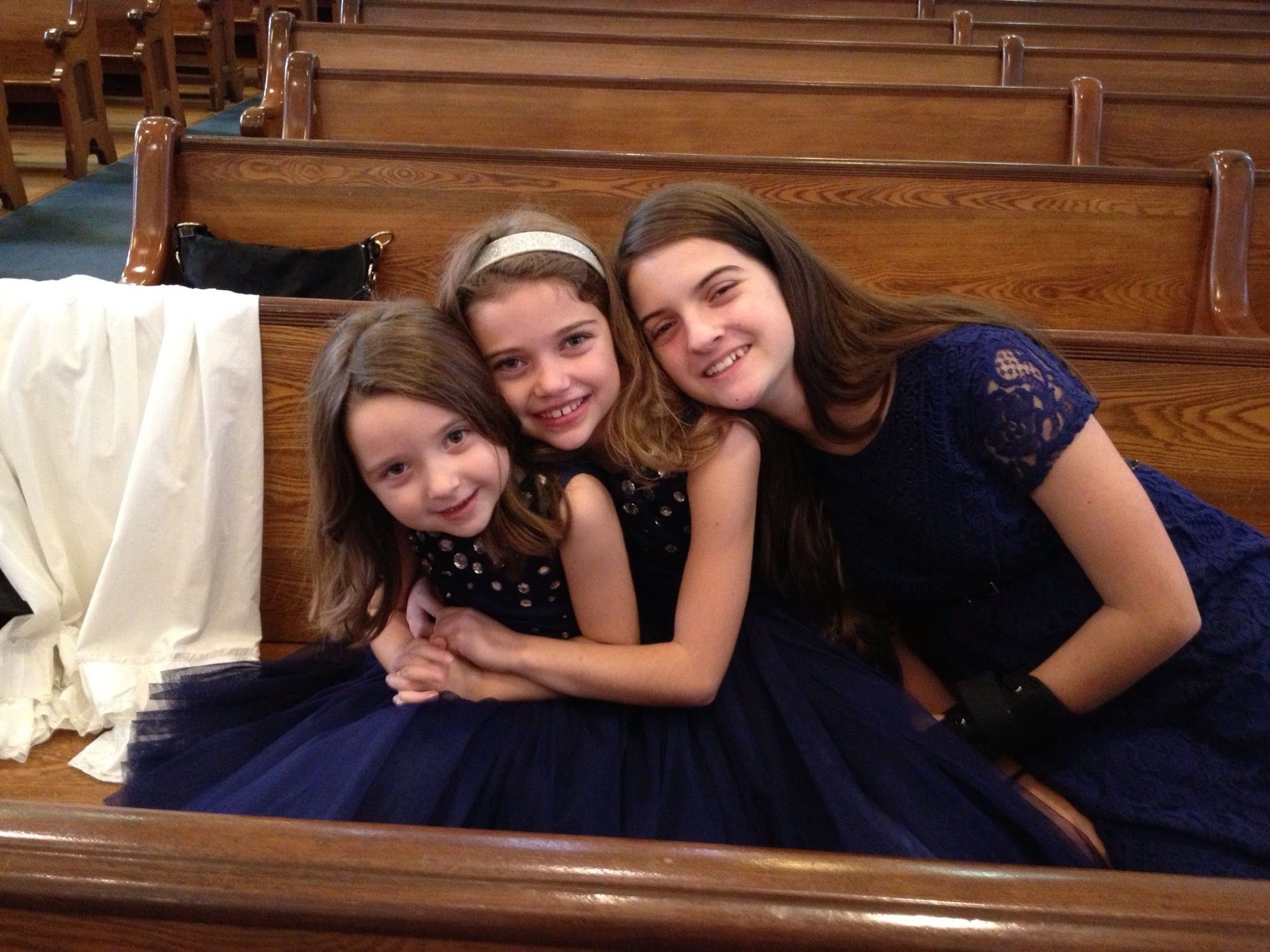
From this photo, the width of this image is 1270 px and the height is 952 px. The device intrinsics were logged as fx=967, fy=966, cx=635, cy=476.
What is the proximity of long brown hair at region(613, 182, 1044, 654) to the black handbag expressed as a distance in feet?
3.29

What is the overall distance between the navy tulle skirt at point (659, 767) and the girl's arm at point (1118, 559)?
0.20 metres

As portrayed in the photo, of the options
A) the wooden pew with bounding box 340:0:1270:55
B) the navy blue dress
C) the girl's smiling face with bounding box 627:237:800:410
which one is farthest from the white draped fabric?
the wooden pew with bounding box 340:0:1270:55

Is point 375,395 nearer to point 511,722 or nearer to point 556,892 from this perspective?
point 511,722

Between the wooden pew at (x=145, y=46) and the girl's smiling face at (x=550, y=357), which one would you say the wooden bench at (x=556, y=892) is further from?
the wooden pew at (x=145, y=46)

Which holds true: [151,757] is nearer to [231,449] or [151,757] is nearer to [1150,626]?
[231,449]

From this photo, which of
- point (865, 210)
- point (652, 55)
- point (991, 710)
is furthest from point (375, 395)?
point (652, 55)

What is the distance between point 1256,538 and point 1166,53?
9.08 ft

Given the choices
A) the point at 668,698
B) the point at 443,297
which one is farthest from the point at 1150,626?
the point at 443,297

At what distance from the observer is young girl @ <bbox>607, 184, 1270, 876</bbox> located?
3.49 ft

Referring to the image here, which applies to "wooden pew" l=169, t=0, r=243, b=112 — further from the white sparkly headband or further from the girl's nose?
the girl's nose

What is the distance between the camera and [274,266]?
2.01m

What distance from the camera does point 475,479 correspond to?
107cm

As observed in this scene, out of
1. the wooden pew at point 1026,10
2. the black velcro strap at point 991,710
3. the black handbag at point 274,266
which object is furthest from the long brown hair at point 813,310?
the wooden pew at point 1026,10

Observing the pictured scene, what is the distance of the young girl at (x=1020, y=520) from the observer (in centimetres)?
106
